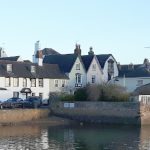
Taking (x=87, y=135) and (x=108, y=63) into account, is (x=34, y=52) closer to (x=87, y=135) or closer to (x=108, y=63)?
(x=108, y=63)

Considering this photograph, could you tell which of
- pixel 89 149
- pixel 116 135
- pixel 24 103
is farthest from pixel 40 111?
pixel 89 149

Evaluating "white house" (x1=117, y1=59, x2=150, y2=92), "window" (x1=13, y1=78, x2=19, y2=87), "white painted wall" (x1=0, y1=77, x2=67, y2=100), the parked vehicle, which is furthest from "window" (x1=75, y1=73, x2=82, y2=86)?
the parked vehicle

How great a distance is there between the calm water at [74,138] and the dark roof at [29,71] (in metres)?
21.8

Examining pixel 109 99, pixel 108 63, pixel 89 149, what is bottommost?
pixel 89 149

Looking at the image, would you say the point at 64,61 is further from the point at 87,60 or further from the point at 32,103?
the point at 32,103

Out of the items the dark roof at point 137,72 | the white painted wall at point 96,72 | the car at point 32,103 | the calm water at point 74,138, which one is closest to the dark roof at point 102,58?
the white painted wall at point 96,72

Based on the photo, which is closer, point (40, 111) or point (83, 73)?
point (40, 111)

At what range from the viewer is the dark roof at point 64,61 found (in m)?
93.2

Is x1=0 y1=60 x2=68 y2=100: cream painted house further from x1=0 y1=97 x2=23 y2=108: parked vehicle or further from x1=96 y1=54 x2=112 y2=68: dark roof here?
x1=96 y1=54 x2=112 y2=68: dark roof

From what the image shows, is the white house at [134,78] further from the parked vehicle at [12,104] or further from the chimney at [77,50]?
the parked vehicle at [12,104]

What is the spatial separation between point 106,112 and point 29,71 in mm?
22286

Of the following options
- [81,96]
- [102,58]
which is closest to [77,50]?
[102,58]

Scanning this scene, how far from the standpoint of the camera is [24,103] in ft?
238

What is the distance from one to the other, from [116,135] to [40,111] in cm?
1602
